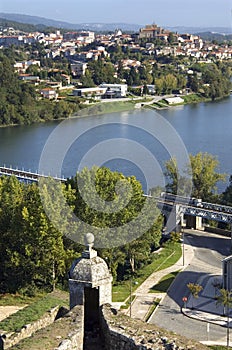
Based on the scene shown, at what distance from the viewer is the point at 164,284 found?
6.23 m

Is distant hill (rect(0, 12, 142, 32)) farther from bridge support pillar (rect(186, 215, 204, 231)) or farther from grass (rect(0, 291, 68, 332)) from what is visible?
grass (rect(0, 291, 68, 332))

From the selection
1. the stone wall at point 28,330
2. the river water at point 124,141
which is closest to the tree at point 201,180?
the river water at point 124,141

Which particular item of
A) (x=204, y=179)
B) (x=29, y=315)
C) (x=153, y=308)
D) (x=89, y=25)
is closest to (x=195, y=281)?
(x=153, y=308)

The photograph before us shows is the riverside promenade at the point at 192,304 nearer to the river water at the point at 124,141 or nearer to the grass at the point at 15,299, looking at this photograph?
the grass at the point at 15,299

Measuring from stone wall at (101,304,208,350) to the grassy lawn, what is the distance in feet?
12.1

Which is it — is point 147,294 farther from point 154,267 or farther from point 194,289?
point 154,267

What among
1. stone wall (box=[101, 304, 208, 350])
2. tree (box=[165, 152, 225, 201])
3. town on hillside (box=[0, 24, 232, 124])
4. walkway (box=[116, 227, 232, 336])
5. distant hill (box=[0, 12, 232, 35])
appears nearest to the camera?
stone wall (box=[101, 304, 208, 350])

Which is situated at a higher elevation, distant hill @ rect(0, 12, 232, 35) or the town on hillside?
distant hill @ rect(0, 12, 232, 35)

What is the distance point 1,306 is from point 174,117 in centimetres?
1812

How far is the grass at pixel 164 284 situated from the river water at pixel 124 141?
167 inches

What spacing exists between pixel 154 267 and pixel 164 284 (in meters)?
0.61

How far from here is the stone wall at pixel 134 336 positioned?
196cm

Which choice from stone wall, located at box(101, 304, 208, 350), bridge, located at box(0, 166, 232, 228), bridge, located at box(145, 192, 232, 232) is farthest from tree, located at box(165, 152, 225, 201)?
stone wall, located at box(101, 304, 208, 350)

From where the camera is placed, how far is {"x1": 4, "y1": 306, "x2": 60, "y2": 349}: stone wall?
90.3 inches
